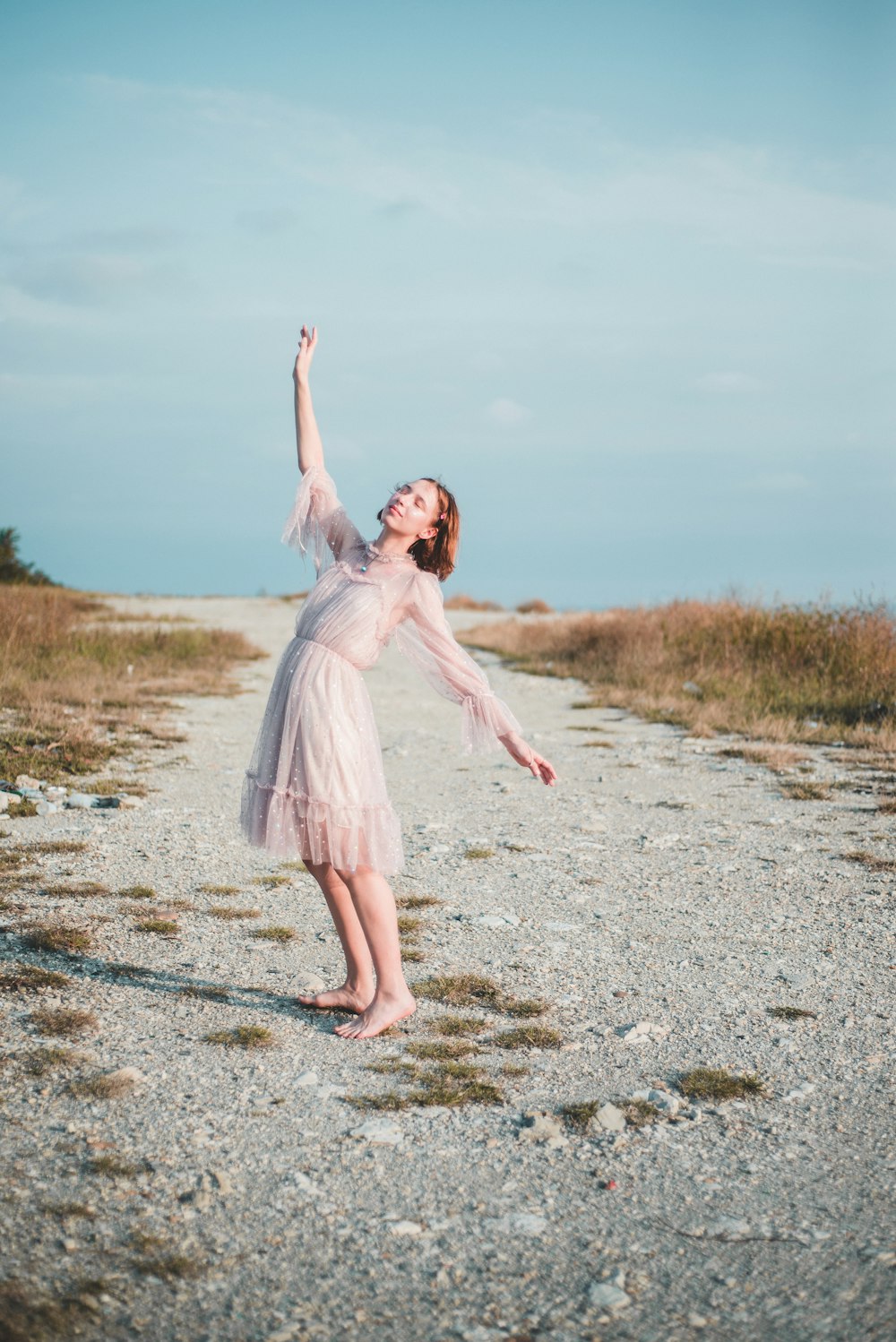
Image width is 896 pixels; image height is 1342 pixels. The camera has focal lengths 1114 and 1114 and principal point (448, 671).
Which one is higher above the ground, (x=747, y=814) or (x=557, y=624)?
(x=557, y=624)

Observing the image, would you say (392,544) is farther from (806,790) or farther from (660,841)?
(806,790)

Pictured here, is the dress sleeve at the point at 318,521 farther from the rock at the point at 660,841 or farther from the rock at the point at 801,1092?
the rock at the point at 660,841

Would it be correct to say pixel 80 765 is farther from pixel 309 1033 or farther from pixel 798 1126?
pixel 798 1126

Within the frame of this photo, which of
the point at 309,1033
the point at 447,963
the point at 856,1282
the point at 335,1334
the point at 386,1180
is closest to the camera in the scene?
the point at 335,1334

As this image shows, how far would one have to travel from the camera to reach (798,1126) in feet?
10.6

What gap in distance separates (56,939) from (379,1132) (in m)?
2.00

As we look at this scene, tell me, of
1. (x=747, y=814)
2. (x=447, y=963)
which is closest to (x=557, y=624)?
(x=747, y=814)

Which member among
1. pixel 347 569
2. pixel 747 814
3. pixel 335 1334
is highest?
pixel 347 569

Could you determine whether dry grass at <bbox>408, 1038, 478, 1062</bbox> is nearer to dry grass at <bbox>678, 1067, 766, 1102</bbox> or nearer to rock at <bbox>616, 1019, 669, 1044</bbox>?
rock at <bbox>616, 1019, 669, 1044</bbox>

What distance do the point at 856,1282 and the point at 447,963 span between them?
227cm

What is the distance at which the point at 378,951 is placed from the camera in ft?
12.6

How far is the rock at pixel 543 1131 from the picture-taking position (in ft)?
10.2

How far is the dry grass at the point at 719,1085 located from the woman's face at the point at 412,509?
2026 mm

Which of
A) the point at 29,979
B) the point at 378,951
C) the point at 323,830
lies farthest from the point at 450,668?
the point at 29,979
